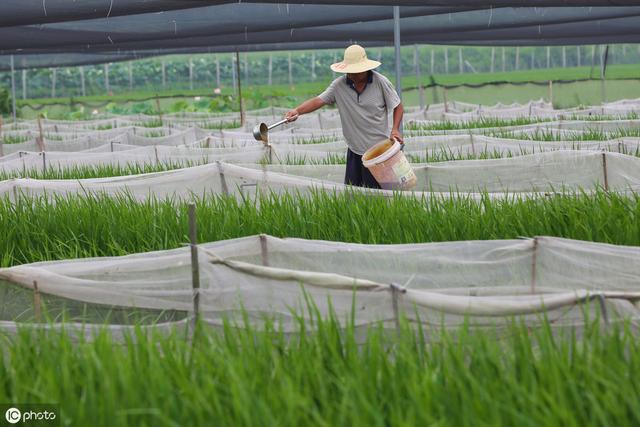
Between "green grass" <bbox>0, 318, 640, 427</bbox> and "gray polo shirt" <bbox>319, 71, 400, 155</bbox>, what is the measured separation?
258 centimetres

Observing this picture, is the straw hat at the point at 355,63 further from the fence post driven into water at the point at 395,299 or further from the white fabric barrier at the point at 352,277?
the fence post driven into water at the point at 395,299

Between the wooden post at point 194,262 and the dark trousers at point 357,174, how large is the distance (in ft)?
7.21

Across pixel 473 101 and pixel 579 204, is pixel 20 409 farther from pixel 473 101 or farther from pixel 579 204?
pixel 473 101

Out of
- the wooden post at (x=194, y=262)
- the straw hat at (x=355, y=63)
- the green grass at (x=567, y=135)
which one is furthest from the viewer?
the green grass at (x=567, y=135)

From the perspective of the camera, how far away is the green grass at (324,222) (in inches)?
122

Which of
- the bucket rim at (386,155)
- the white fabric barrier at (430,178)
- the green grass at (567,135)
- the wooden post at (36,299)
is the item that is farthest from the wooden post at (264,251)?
the green grass at (567,135)

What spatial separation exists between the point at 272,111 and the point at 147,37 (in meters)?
4.82

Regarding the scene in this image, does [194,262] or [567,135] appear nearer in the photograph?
[194,262]

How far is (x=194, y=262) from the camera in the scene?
7.30ft

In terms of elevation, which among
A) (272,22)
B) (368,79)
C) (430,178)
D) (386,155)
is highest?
(272,22)

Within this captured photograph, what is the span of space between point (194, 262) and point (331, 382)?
0.58 meters

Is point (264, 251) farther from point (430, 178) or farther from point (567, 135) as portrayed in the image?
point (567, 135)

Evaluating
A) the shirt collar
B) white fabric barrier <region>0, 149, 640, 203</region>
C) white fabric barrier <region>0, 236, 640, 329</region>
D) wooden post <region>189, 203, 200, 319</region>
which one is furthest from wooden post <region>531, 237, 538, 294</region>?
the shirt collar
